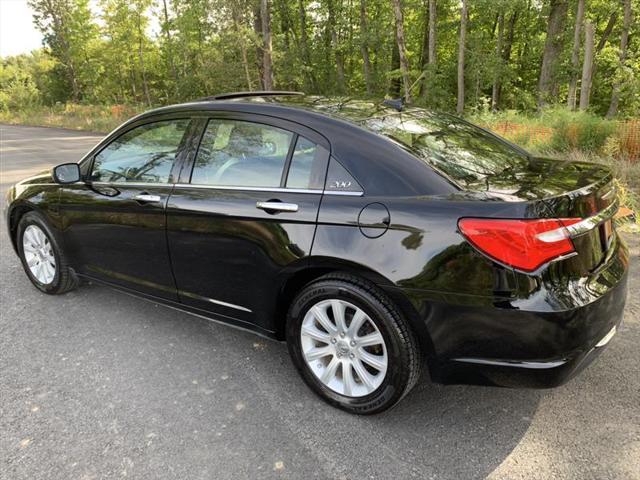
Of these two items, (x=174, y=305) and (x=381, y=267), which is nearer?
(x=381, y=267)

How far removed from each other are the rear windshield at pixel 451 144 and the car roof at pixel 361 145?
9 cm

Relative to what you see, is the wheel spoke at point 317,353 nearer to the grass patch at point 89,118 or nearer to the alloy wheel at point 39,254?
the alloy wheel at point 39,254

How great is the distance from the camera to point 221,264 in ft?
9.68

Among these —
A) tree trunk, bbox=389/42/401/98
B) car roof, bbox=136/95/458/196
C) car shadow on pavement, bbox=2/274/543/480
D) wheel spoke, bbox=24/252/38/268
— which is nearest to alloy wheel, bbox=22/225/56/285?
wheel spoke, bbox=24/252/38/268

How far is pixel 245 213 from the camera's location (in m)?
2.77

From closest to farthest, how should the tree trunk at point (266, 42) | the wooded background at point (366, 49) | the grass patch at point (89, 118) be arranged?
1. the wooded background at point (366, 49)
2. the tree trunk at point (266, 42)
3. the grass patch at point (89, 118)

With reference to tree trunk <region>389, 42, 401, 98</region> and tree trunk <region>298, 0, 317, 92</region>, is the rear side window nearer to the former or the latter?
tree trunk <region>389, 42, 401, 98</region>

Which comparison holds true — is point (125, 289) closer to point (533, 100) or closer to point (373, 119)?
point (373, 119)

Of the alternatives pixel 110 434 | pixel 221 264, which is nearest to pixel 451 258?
pixel 221 264

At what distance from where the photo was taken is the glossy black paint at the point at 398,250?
6.89 feet

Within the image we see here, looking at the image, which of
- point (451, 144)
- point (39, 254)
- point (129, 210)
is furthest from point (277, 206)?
point (39, 254)

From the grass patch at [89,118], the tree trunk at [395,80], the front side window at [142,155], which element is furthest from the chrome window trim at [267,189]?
the tree trunk at [395,80]

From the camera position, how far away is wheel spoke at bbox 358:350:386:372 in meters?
2.44

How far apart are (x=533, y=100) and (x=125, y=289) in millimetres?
22480
